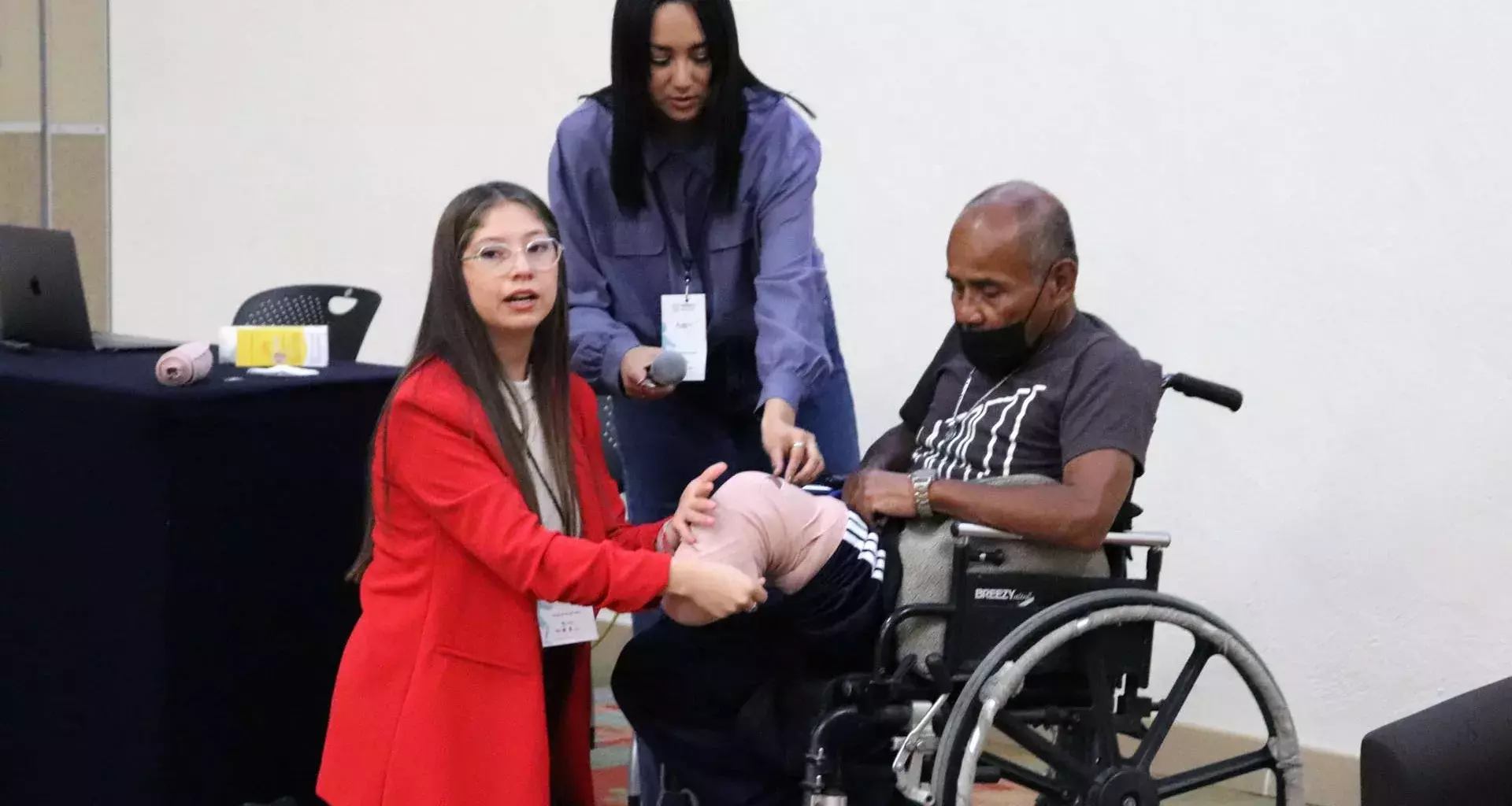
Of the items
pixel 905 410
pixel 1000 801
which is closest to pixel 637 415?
pixel 905 410

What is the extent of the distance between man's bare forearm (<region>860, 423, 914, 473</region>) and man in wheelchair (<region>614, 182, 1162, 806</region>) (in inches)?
4.7

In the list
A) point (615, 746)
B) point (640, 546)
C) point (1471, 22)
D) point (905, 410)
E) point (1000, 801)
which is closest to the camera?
point (640, 546)

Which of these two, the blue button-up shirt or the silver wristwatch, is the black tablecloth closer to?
the blue button-up shirt

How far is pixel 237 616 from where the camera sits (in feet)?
7.04

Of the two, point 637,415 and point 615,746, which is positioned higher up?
point 637,415

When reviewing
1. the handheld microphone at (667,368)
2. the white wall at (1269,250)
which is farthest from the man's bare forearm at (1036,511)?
the white wall at (1269,250)

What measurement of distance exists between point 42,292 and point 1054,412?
1694 mm

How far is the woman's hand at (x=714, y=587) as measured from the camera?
70.6 inches

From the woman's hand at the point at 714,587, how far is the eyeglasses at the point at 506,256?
16.8 inches

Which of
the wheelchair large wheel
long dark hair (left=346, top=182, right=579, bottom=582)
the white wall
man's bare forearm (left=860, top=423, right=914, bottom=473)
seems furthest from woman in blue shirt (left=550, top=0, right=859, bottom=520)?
the white wall

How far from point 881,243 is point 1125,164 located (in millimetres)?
600

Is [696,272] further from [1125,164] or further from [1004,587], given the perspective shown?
[1125,164]

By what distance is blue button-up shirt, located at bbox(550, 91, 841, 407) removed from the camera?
235cm

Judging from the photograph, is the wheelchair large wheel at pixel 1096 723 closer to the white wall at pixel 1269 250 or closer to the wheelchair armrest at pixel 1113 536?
the wheelchair armrest at pixel 1113 536
